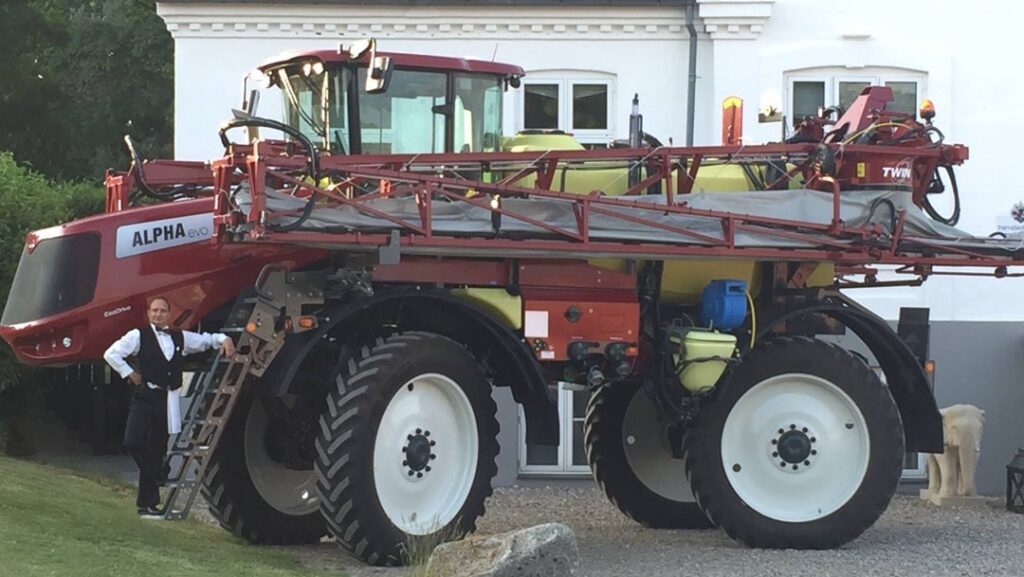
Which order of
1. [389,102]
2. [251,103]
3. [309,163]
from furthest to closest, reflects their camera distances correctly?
[251,103] → [389,102] → [309,163]

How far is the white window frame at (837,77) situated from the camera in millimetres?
18141

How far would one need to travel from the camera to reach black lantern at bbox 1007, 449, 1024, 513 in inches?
652

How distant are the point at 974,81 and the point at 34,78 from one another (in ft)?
81.7

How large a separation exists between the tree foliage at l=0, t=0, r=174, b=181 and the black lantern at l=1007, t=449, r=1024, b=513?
937 inches

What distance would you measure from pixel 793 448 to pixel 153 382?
4.75m

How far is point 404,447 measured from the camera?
1118cm

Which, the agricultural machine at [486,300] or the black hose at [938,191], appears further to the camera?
the black hose at [938,191]

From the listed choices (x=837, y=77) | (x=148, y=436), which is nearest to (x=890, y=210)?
(x=837, y=77)

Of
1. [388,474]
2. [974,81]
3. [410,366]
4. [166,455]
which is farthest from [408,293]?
[974,81]

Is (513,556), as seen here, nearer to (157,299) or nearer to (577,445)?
(157,299)

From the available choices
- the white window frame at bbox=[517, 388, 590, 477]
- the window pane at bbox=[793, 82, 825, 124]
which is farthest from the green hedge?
the window pane at bbox=[793, 82, 825, 124]

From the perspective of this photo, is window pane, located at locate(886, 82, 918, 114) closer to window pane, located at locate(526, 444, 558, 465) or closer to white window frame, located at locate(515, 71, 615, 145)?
white window frame, located at locate(515, 71, 615, 145)

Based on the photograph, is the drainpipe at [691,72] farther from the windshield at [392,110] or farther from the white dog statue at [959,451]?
the windshield at [392,110]

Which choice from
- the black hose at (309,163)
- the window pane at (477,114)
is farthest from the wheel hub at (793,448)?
the black hose at (309,163)
